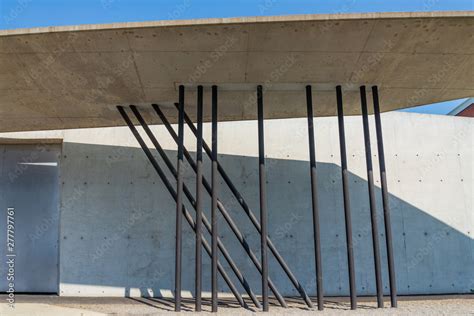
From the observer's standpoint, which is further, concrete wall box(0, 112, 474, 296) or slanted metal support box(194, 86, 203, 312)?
concrete wall box(0, 112, 474, 296)

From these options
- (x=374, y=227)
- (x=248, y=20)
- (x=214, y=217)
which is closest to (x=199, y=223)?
(x=214, y=217)

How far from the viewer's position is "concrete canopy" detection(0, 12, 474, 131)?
4891 mm

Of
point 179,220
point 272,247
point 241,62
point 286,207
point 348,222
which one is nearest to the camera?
point 241,62

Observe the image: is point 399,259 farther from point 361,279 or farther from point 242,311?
point 242,311

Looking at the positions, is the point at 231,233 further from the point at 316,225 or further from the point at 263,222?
the point at 316,225

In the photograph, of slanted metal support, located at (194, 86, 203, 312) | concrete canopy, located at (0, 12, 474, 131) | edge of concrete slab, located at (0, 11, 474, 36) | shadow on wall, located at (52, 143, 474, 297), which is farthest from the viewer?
shadow on wall, located at (52, 143, 474, 297)

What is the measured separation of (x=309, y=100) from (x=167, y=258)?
4.66m

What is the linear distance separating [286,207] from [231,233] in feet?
4.47

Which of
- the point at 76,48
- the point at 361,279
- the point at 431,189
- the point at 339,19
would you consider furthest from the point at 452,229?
the point at 76,48

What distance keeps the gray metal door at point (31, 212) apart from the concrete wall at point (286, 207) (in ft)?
1.59

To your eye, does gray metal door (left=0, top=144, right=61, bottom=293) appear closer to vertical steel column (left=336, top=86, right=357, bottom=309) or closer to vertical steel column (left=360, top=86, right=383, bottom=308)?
vertical steel column (left=336, top=86, right=357, bottom=309)

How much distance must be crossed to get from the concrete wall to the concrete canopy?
6.06 feet

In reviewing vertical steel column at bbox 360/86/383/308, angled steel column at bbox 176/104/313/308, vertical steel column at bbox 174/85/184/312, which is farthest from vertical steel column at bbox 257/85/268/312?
vertical steel column at bbox 360/86/383/308

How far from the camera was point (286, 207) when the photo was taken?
9102mm
